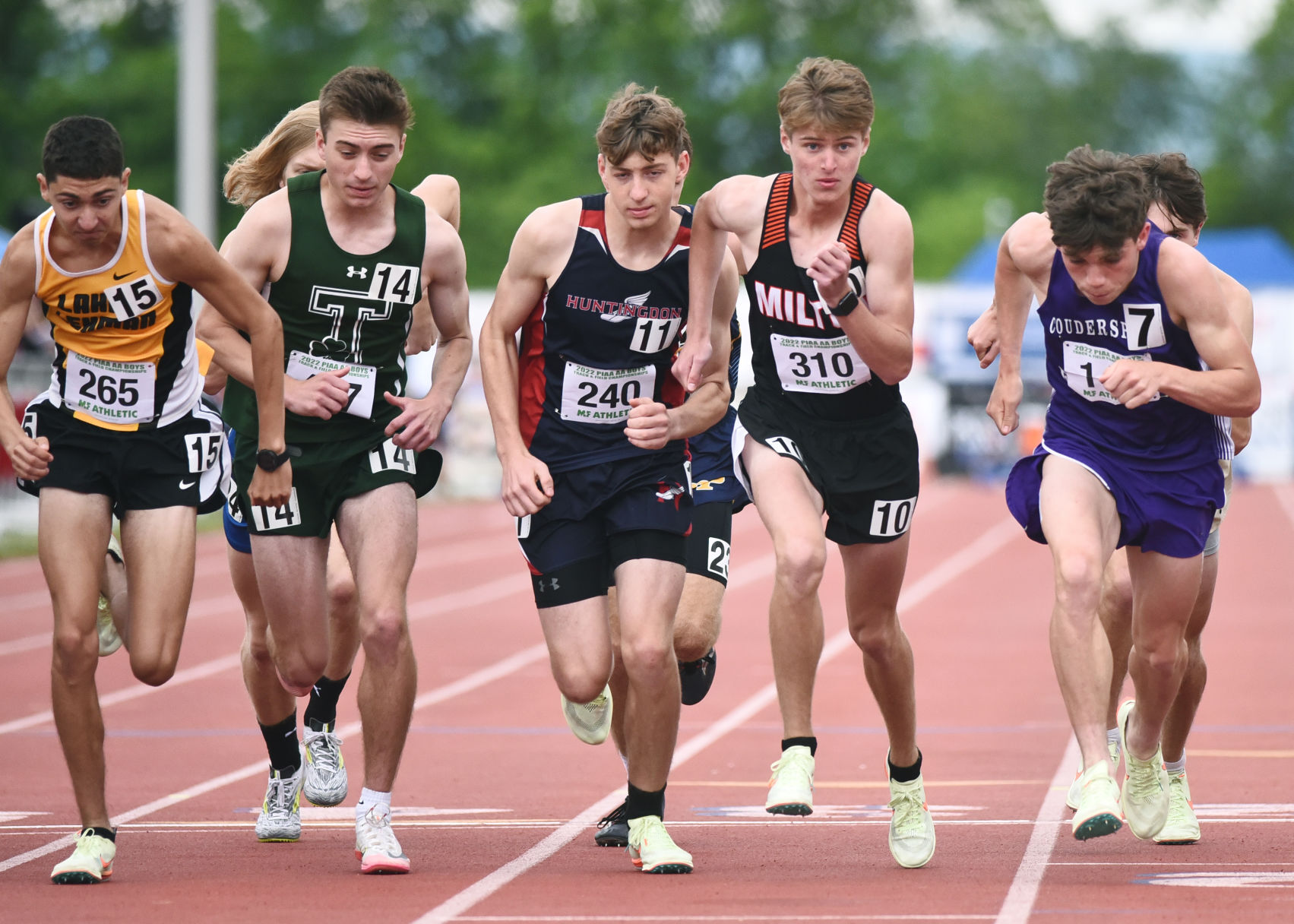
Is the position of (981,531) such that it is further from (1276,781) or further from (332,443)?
(332,443)

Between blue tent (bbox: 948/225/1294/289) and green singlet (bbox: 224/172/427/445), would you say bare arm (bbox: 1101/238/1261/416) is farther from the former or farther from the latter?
blue tent (bbox: 948/225/1294/289)

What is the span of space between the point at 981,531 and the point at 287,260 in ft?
69.9

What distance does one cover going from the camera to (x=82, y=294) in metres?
6.06

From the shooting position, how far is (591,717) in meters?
6.74

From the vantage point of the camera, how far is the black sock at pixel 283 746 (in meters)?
6.97

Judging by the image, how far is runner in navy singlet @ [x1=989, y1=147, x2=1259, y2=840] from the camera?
19.2ft

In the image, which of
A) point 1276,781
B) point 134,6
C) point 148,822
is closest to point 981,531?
point 1276,781

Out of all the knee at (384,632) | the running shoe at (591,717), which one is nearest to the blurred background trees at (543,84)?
the running shoe at (591,717)

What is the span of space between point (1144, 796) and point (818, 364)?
1694mm

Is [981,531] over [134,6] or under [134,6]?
under

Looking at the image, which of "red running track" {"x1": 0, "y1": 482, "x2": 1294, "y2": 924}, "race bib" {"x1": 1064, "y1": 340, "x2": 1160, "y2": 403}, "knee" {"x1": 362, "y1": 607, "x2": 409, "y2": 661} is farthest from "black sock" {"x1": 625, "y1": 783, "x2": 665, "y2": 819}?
"race bib" {"x1": 1064, "y1": 340, "x2": 1160, "y2": 403}

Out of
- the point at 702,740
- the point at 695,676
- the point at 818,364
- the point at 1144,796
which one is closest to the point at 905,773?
the point at 1144,796

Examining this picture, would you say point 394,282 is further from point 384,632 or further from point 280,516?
point 384,632

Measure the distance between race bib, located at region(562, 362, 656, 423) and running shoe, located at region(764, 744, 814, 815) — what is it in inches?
46.9
